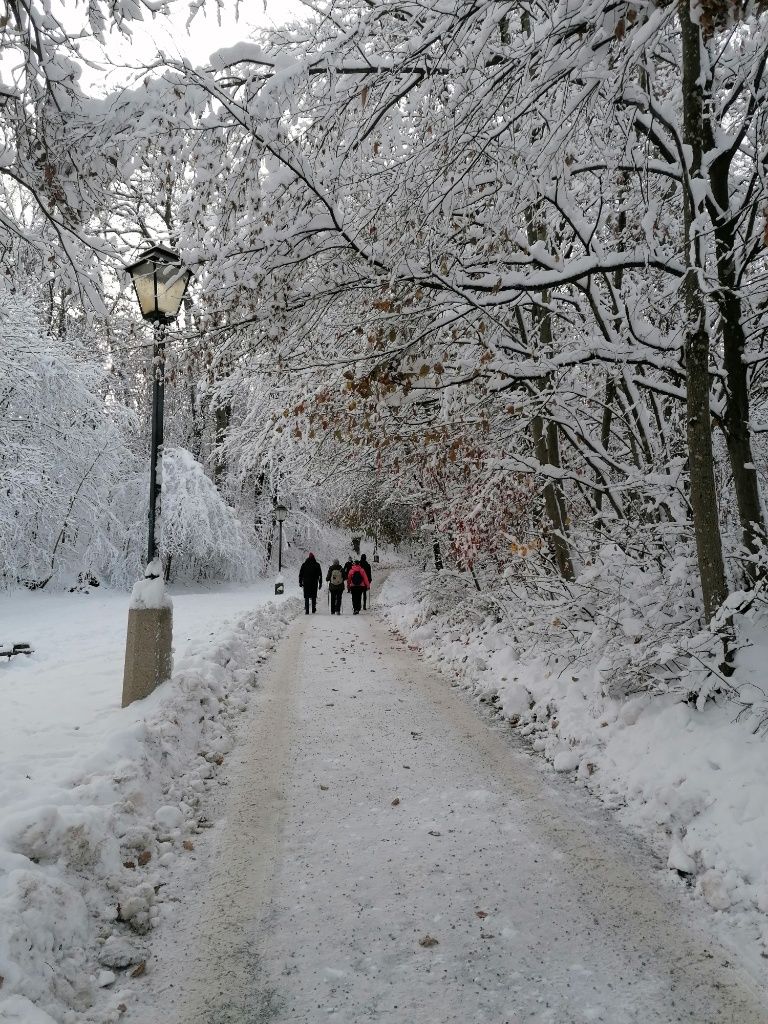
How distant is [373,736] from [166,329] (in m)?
4.48

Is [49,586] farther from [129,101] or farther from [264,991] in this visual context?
[264,991]

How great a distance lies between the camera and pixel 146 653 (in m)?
6.42

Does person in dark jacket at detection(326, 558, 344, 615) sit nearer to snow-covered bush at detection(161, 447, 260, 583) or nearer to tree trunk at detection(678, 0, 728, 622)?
snow-covered bush at detection(161, 447, 260, 583)

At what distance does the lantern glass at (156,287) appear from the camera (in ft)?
20.2

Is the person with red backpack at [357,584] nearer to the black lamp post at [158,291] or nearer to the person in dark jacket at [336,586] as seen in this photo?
the person in dark jacket at [336,586]

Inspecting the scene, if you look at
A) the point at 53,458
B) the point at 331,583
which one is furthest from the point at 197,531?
the point at 331,583

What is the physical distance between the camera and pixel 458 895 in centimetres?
339

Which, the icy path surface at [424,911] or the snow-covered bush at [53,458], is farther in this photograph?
the snow-covered bush at [53,458]

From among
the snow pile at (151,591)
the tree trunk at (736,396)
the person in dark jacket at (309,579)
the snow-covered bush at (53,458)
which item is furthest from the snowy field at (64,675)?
the tree trunk at (736,396)

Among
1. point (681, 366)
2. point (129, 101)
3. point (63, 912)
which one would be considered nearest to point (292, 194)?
point (129, 101)

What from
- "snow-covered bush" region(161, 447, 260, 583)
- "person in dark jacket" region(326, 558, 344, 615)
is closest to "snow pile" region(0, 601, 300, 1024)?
"person in dark jacket" region(326, 558, 344, 615)

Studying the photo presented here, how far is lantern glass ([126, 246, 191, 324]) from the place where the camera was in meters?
6.16

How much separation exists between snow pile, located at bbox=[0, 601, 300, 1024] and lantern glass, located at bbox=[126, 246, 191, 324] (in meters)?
3.82

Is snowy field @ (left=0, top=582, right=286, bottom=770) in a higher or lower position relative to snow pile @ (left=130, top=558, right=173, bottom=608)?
lower
